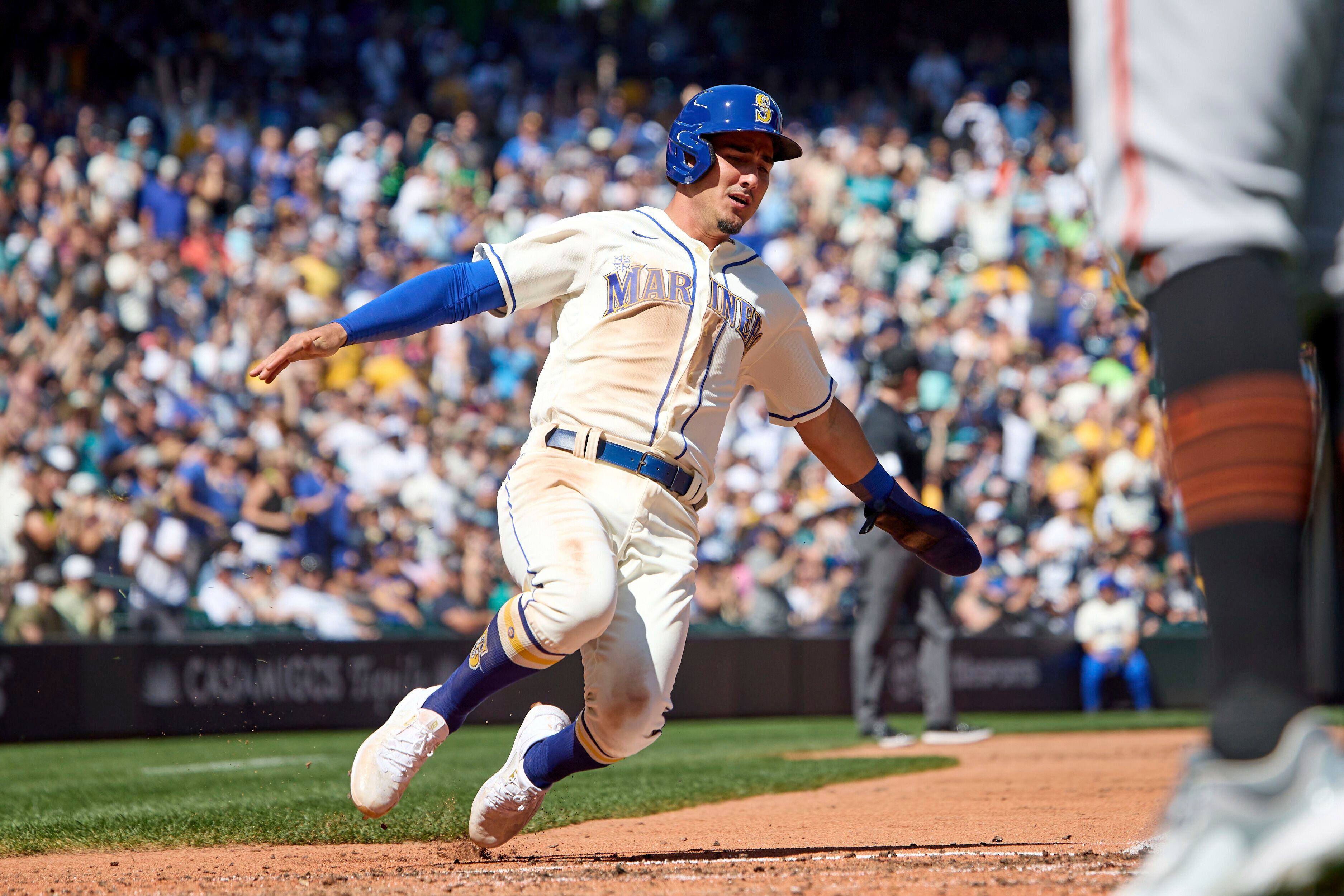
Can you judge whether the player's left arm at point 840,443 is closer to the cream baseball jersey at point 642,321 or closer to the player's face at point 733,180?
the cream baseball jersey at point 642,321

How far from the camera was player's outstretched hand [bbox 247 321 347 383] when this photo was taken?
367 cm

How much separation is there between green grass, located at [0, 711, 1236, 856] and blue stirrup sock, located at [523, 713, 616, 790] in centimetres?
82

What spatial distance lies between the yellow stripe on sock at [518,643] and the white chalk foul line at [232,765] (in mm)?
4223

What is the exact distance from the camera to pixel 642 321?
165 inches

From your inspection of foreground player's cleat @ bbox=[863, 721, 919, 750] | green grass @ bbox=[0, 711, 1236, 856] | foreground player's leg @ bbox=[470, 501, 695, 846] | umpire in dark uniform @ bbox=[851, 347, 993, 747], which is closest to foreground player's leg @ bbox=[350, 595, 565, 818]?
foreground player's leg @ bbox=[470, 501, 695, 846]

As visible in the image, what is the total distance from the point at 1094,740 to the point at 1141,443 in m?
5.27

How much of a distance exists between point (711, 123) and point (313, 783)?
3951 mm

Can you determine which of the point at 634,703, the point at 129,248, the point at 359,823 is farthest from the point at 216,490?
the point at 634,703

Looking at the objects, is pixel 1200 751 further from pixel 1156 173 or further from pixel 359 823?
pixel 359 823

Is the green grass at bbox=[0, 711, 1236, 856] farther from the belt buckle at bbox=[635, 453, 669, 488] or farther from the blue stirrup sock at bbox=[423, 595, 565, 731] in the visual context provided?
the belt buckle at bbox=[635, 453, 669, 488]

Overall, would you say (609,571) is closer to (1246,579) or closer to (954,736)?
(1246,579)

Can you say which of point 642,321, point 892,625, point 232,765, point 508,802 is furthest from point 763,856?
point 892,625

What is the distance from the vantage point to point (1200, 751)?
1836mm

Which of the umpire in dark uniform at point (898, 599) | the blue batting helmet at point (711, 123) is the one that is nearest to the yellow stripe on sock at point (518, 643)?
the blue batting helmet at point (711, 123)
